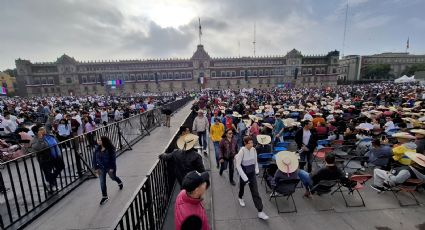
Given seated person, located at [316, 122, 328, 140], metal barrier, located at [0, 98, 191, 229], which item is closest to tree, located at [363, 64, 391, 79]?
seated person, located at [316, 122, 328, 140]

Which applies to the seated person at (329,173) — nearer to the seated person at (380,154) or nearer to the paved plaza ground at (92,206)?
the seated person at (380,154)

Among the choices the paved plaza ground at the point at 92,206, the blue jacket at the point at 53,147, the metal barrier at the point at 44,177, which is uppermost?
the blue jacket at the point at 53,147

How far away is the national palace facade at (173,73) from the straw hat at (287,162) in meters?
79.2

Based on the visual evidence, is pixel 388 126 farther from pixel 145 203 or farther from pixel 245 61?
pixel 245 61

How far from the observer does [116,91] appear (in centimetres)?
8481

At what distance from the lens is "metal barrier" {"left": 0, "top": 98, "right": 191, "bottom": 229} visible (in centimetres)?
400

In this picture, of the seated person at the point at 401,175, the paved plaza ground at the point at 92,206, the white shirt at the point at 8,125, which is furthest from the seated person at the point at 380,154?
the white shirt at the point at 8,125

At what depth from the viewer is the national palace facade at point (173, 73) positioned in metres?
83.8

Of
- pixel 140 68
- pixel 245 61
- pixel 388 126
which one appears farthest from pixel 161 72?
pixel 388 126

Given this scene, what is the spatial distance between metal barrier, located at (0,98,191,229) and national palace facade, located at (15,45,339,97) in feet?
252

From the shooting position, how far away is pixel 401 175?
4785 mm

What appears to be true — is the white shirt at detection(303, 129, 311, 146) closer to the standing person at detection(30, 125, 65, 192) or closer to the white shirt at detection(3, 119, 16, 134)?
the standing person at detection(30, 125, 65, 192)

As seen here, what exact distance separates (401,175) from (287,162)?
2854 millimetres

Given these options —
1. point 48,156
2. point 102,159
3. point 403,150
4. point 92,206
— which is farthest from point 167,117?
point 403,150
